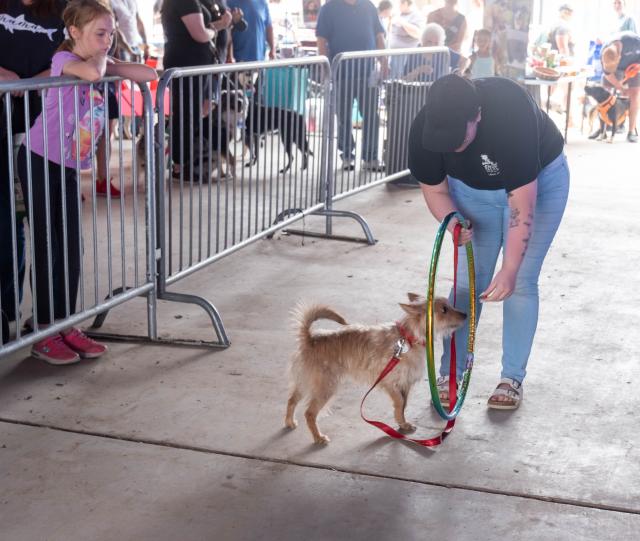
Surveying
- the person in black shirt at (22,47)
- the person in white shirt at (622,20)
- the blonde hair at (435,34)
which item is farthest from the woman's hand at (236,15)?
the person in white shirt at (622,20)

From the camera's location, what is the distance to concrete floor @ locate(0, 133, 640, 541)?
313 centimetres

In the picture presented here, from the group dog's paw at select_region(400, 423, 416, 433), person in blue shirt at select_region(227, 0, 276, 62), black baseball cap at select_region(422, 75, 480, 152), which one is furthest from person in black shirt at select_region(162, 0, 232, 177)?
black baseball cap at select_region(422, 75, 480, 152)

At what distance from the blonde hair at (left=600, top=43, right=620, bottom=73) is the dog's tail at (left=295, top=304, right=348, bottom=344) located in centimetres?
1037

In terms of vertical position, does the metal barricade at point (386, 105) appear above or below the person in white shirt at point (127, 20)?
below

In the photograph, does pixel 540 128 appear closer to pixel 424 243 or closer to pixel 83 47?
pixel 83 47

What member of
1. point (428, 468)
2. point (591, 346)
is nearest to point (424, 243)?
point (591, 346)

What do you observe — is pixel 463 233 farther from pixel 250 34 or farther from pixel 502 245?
pixel 250 34

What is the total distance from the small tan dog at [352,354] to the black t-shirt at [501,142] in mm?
566

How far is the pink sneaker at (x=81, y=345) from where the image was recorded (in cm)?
457

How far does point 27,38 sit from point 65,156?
27.4 inches

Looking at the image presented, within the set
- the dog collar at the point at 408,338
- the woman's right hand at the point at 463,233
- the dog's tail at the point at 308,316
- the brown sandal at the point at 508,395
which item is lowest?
the brown sandal at the point at 508,395

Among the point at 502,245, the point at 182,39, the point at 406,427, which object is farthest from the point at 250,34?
the point at 406,427

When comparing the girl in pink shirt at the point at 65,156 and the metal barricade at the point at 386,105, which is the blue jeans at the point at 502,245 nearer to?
the girl in pink shirt at the point at 65,156

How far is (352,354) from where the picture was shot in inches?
146
